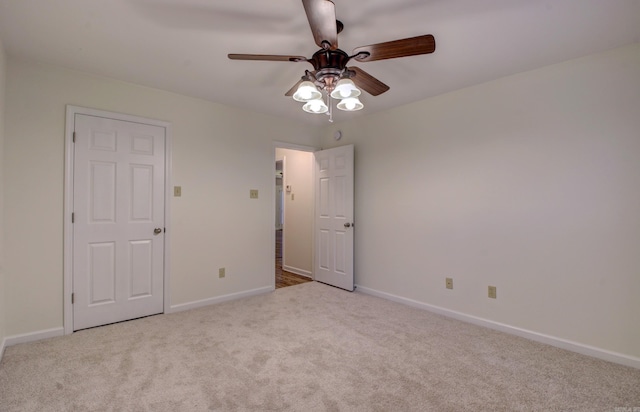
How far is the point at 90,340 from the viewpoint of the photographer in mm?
2631

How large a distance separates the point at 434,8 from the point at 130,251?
10.9ft

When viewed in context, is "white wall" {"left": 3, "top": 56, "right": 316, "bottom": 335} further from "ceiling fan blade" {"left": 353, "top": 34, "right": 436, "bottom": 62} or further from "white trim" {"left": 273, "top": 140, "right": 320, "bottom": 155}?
"ceiling fan blade" {"left": 353, "top": 34, "right": 436, "bottom": 62}

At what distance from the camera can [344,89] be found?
2.02m

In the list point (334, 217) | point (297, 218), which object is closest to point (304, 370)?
point (334, 217)

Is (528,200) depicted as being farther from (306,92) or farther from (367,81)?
(306,92)

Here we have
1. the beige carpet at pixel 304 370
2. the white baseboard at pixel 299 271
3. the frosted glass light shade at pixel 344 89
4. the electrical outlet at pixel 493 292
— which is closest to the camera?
the beige carpet at pixel 304 370

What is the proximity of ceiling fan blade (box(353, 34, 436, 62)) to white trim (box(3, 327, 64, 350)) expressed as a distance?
131 inches

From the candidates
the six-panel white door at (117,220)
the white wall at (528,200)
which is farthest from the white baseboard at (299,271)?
the six-panel white door at (117,220)

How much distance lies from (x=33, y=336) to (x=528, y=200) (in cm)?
443

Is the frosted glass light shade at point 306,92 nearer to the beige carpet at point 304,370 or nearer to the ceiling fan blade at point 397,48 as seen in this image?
the ceiling fan blade at point 397,48

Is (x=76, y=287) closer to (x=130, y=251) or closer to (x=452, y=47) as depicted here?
(x=130, y=251)

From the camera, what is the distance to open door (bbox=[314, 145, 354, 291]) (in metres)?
4.18

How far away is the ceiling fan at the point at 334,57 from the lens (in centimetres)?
151

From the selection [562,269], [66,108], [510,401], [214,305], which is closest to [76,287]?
[214,305]
